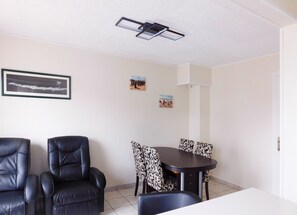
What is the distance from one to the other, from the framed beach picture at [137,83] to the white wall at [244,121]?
161 centimetres

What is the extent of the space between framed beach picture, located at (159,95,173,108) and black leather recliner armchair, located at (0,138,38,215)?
2503 mm

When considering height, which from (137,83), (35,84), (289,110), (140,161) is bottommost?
(140,161)

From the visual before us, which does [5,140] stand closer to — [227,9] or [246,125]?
[227,9]

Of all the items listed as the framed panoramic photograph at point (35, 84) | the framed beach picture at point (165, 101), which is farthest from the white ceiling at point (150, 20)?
the framed beach picture at point (165, 101)

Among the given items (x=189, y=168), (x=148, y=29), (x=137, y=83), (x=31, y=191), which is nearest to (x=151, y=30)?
(x=148, y=29)

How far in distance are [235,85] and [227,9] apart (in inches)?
89.1

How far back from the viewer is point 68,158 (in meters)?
3.04

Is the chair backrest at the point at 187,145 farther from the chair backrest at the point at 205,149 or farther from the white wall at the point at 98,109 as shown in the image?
the white wall at the point at 98,109

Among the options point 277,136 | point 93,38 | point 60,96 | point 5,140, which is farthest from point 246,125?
point 5,140

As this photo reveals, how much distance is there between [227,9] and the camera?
6.86 feet

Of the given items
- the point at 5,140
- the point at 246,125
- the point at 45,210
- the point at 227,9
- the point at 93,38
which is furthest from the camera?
the point at 246,125

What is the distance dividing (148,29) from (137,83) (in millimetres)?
1570

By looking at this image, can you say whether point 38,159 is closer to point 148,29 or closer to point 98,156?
point 98,156

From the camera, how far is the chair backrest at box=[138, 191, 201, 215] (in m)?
1.47
